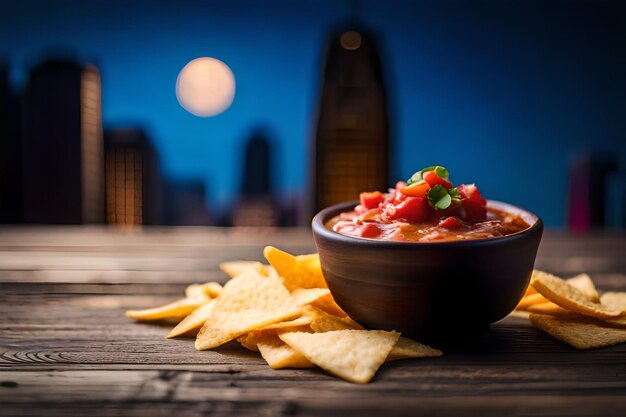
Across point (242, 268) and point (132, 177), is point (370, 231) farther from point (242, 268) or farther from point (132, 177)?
point (132, 177)

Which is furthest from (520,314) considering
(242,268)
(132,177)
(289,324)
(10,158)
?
(10,158)

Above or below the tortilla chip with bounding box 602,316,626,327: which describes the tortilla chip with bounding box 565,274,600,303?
above

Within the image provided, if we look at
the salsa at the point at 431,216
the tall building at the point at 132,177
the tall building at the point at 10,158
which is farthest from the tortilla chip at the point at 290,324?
the tall building at the point at 132,177

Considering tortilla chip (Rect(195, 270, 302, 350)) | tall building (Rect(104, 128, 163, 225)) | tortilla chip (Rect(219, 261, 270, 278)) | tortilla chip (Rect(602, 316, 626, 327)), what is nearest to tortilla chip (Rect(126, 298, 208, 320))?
tortilla chip (Rect(195, 270, 302, 350))

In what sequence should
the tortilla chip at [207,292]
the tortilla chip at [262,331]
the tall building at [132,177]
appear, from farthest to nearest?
1. the tall building at [132,177]
2. the tortilla chip at [207,292]
3. the tortilla chip at [262,331]

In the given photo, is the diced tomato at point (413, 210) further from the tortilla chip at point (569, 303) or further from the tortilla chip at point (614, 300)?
the tortilla chip at point (614, 300)

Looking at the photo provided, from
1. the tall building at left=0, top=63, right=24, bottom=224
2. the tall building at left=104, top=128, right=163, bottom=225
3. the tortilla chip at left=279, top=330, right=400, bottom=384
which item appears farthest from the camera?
the tall building at left=104, top=128, right=163, bottom=225

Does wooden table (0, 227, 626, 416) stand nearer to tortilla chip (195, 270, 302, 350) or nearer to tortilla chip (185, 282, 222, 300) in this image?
tortilla chip (195, 270, 302, 350)
